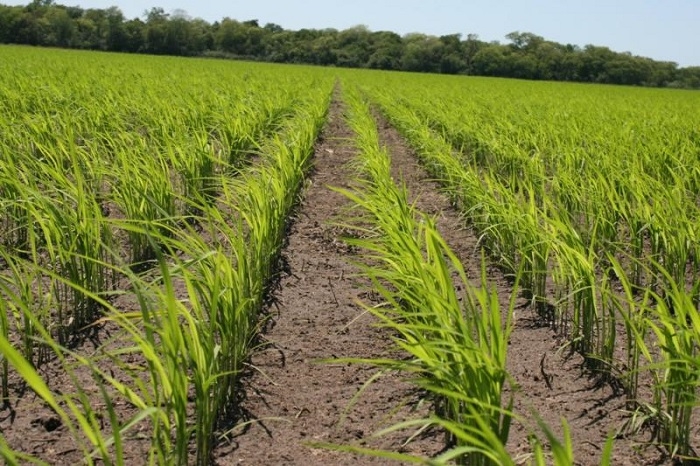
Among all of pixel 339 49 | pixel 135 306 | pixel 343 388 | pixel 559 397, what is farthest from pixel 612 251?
pixel 339 49

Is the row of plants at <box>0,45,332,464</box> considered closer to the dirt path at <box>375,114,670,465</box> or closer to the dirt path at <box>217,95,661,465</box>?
the dirt path at <box>217,95,661,465</box>

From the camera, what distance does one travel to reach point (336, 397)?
2439 millimetres

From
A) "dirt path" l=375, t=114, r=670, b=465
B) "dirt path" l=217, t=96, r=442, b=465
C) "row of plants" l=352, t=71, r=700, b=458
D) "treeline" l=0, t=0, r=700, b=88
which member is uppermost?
"treeline" l=0, t=0, r=700, b=88

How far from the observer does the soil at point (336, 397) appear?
206 cm

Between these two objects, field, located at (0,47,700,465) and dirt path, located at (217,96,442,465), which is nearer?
field, located at (0,47,700,465)

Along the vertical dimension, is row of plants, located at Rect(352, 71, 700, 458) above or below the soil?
above

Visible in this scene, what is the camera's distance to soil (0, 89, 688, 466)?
2059 millimetres

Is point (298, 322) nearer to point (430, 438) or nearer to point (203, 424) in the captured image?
point (430, 438)

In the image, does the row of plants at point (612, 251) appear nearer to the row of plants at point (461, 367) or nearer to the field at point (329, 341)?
the field at point (329, 341)

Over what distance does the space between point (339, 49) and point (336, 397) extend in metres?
59.8

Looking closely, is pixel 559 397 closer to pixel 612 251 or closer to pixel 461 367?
pixel 461 367

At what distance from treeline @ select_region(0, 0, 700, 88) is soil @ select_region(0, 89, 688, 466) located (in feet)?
172

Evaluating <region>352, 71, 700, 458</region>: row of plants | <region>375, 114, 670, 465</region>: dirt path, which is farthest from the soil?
<region>352, 71, 700, 458</region>: row of plants

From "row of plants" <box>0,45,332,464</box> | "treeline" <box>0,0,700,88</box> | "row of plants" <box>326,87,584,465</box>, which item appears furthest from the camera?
"treeline" <box>0,0,700,88</box>
